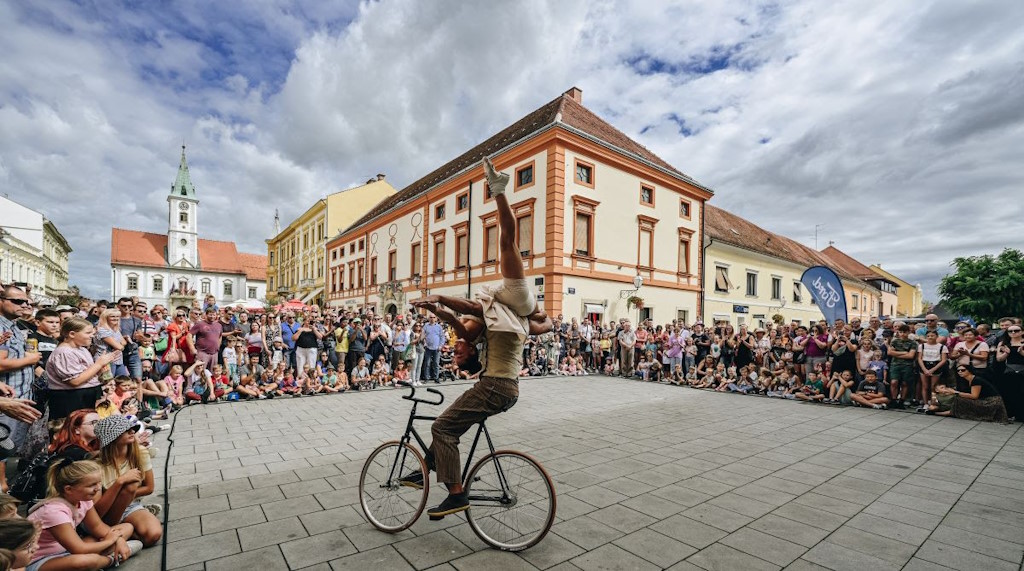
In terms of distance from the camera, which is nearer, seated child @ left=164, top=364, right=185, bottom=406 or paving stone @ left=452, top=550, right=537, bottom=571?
paving stone @ left=452, top=550, right=537, bottom=571

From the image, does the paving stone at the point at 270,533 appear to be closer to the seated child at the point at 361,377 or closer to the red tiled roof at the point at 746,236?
the seated child at the point at 361,377

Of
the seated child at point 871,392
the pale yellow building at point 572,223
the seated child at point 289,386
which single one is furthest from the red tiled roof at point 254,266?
the seated child at point 871,392

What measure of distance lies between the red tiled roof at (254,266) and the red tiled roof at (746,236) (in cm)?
7414

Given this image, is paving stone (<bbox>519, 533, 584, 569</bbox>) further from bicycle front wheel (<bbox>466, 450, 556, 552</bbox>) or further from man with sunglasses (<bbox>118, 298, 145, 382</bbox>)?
man with sunglasses (<bbox>118, 298, 145, 382</bbox>)

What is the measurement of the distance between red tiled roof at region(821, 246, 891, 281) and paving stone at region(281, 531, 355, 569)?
64.4 m

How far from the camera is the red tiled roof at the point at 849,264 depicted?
56025 mm

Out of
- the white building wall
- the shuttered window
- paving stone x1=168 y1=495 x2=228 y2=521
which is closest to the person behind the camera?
paving stone x1=168 y1=495 x2=228 y2=521

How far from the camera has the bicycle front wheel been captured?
3.39m

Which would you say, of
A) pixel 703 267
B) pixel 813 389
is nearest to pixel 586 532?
pixel 813 389

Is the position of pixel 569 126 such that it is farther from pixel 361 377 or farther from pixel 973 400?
pixel 973 400

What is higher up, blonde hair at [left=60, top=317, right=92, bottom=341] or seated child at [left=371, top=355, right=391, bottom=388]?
blonde hair at [left=60, top=317, right=92, bottom=341]

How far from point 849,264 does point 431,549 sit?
68.2 metres

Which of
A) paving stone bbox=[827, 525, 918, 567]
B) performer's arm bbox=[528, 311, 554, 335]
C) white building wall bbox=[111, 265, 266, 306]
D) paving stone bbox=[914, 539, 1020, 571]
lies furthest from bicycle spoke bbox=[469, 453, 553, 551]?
white building wall bbox=[111, 265, 266, 306]

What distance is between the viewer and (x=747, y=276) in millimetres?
31672
